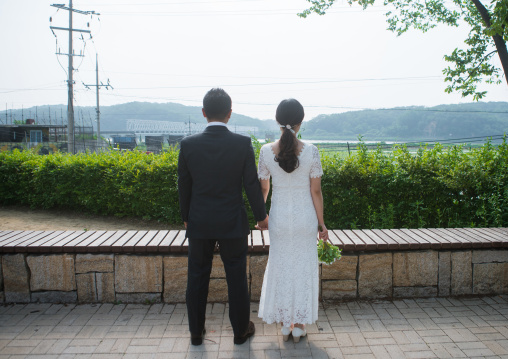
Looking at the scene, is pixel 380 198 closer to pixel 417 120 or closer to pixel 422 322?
pixel 422 322

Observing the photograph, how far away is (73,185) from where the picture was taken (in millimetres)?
8422

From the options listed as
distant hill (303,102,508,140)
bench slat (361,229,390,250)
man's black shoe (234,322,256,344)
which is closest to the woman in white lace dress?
man's black shoe (234,322,256,344)

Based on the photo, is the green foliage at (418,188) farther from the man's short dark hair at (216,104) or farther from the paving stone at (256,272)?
the man's short dark hair at (216,104)

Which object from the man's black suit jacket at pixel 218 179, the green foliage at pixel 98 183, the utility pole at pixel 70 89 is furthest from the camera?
the utility pole at pixel 70 89

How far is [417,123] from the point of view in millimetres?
107438

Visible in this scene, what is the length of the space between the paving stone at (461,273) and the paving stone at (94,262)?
3.40m

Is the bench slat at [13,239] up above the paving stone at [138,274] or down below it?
above

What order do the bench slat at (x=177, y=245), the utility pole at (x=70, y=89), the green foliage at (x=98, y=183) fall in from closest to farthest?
the bench slat at (x=177, y=245) < the green foliage at (x=98, y=183) < the utility pole at (x=70, y=89)

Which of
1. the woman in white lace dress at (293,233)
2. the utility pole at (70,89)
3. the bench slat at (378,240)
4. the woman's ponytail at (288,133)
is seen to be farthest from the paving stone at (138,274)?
the utility pole at (70,89)

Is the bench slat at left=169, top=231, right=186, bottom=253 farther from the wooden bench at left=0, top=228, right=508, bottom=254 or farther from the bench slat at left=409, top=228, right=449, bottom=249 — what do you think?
the bench slat at left=409, top=228, right=449, bottom=249

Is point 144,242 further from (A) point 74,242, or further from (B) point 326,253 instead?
(B) point 326,253

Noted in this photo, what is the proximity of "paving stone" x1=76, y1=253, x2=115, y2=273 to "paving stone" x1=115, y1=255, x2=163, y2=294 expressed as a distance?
7 cm

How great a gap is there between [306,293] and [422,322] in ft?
3.87

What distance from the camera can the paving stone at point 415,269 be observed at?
12.5 feet
